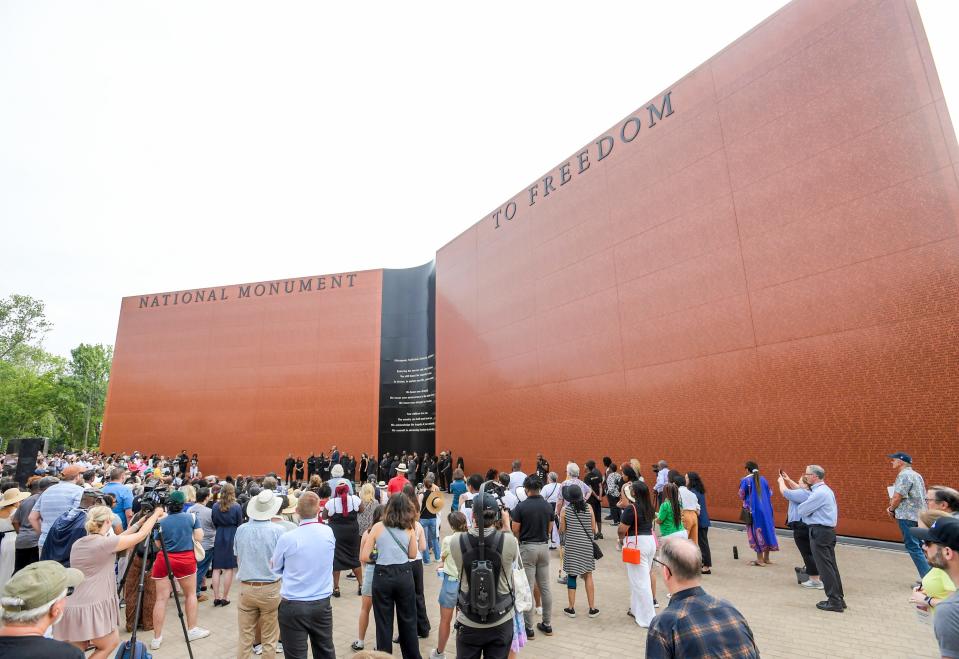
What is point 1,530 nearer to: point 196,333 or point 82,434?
point 196,333

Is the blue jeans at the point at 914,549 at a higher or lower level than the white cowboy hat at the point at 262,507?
lower

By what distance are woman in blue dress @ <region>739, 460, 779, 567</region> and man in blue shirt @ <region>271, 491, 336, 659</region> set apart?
6.62 m

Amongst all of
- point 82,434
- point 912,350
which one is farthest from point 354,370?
point 82,434

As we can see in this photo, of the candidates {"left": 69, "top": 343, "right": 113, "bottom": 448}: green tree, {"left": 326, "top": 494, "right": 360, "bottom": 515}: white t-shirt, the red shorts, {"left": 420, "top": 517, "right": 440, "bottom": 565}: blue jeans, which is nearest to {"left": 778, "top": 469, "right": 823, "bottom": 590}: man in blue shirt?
{"left": 420, "top": 517, "right": 440, "bottom": 565}: blue jeans

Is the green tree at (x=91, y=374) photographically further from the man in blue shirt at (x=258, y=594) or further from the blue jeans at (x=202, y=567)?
the man in blue shirt at (x=258, y=594)

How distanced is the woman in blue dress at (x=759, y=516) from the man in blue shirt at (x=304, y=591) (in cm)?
662

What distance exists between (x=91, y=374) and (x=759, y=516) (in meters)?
64.7

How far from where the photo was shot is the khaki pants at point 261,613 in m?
4.31

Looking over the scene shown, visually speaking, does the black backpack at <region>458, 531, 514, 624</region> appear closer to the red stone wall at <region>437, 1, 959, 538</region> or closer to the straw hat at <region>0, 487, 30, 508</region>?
the straw hat at <region>0, 487, 30, 508</region>

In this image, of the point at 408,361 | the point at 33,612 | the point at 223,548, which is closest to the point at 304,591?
the point at 33,612

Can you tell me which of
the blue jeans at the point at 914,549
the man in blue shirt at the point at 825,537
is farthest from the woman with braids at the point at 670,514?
the blue jeans at the point at 914,549

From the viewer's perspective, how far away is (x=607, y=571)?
24.7 feet

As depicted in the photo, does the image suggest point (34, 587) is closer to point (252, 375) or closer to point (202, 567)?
point (202, 567)

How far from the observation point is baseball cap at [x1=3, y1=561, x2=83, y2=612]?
2.09 m
